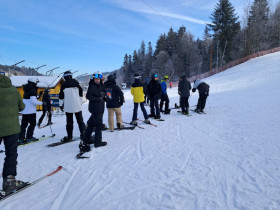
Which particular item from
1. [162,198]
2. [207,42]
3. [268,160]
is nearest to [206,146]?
[268,160]

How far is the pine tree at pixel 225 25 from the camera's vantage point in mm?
→ 40594

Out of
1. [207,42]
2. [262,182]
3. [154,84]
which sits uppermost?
[207,42]

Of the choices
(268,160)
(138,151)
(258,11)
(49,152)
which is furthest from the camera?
(258,11)

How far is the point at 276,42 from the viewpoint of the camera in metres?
42.5

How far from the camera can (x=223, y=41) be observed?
135ft

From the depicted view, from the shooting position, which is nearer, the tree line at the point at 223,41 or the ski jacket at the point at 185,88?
the ski jacket at the point at 185,88

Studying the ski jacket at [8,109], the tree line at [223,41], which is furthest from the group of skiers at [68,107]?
the tree line at [223,41]

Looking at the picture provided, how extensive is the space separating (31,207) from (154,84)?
6469 millimetres

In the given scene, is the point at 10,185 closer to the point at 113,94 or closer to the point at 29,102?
the point at 29,102

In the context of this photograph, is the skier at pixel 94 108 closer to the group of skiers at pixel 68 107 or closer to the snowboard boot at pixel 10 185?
the group of skiers at pixel 68 107

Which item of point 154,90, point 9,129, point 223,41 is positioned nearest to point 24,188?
point 9,129

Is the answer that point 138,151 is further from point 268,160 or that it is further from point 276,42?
point 276,42

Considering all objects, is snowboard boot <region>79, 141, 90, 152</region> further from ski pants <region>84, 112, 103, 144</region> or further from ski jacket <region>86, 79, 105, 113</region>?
ski jacket <region>86, 79, 105, 113</region>

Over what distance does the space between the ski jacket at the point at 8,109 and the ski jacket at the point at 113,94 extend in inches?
137
